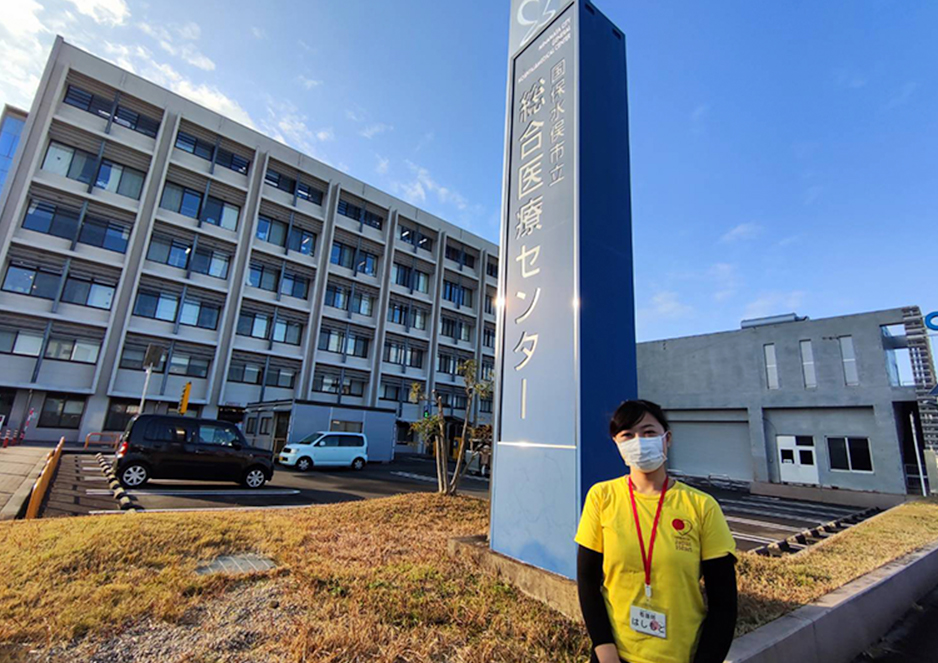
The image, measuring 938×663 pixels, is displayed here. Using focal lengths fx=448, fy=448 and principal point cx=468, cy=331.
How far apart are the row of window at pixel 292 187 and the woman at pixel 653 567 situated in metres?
30.6

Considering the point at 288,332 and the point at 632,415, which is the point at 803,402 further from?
the point at 288,332

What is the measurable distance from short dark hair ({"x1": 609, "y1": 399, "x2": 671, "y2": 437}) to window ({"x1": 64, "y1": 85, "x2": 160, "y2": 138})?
30.3 metres

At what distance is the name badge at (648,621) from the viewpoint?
5.10 ft

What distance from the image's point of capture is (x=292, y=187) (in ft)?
95.3

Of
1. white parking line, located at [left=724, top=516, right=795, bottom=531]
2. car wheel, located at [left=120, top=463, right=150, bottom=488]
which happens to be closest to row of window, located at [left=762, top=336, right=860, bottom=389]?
white parking line, located at [left=724, top=516, right=795, bottom=531]

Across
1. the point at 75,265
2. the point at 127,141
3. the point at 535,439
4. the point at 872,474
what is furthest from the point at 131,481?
the point at 872,474

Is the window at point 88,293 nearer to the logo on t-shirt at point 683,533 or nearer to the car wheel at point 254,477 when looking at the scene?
the car wheel at point 254,477

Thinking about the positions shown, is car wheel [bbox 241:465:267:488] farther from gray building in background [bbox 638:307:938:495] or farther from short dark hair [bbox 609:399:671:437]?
gray building in background [bbox 638:307:938:495]

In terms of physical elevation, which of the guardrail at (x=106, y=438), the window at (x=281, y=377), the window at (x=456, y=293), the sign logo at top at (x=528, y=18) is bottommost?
the guardrail at (x=106, y=438)

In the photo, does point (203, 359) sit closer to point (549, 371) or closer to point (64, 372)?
point (64, 372)

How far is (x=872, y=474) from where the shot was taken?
57.9ft

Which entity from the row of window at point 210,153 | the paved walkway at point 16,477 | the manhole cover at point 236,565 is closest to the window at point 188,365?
the paved walkway at point 16,477

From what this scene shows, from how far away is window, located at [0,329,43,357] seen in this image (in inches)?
781

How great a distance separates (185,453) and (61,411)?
16708 mm
